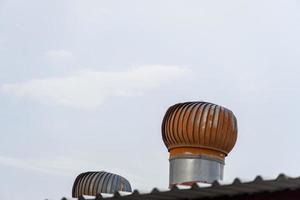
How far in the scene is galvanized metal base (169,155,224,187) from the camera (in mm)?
13391

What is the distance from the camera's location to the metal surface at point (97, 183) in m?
16.8

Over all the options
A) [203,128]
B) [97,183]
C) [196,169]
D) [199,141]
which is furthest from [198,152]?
[97,183]

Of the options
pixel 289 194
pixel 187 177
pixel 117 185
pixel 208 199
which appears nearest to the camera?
pixel 289 194

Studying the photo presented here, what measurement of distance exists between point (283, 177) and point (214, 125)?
7.08 meters

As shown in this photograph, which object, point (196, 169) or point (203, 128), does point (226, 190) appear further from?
point (203, 128)

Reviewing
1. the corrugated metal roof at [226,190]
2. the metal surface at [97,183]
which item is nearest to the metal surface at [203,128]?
the metal surface at [97,183]

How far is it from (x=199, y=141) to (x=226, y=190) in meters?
6.19

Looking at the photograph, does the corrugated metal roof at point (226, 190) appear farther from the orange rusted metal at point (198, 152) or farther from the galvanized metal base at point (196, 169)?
the orange rusted metal at point (198, 152)

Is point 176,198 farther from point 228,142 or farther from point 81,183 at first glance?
point 81,183

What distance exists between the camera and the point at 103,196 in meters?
8.12

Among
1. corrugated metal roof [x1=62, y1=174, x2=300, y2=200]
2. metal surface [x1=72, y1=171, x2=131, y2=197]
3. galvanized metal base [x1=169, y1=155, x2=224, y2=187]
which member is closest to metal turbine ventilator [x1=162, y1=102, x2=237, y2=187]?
galvanized metal base [x1=169, y1=155, x2=224, y2=187]

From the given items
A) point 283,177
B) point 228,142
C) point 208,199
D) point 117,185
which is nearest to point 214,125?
point 228,142

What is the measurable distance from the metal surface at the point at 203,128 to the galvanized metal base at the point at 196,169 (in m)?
0.23

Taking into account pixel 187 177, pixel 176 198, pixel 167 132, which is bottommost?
Answer: pixel 176 198
